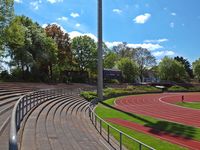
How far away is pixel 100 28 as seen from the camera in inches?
1790

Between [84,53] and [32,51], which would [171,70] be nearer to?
[84,53]

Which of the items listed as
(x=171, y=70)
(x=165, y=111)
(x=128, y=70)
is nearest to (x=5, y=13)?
(x=165, y=111)

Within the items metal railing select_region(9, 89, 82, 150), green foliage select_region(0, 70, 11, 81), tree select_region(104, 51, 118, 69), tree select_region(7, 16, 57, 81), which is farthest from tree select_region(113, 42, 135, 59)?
metal railing select_region(9, 89, 82, 150)

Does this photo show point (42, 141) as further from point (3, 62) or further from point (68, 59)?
point (68, 59)

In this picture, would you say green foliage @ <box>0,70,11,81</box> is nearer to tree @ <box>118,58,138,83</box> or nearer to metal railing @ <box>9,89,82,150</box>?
metal railing @ <box>9,89,82,150</box>

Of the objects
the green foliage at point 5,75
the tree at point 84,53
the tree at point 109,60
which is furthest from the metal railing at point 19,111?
the tree at point 109,60

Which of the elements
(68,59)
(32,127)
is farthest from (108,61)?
(32,127)

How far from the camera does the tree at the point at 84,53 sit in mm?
92750

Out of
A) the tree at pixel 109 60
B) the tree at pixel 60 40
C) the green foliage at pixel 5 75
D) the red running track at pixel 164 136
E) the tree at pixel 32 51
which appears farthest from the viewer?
the tree at pixel 109 60

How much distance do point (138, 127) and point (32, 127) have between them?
12152 mm

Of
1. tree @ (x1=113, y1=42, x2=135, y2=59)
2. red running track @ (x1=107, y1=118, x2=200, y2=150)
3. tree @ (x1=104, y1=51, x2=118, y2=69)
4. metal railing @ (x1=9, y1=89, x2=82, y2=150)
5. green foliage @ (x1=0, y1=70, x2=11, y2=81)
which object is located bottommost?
red running track @ (x1=107, y1=118, x2=200, y2=150)

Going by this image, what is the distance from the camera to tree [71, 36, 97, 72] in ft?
304

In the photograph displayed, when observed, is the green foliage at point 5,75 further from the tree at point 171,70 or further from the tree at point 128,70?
the tree at point 171,70

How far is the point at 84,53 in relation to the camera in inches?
3679
